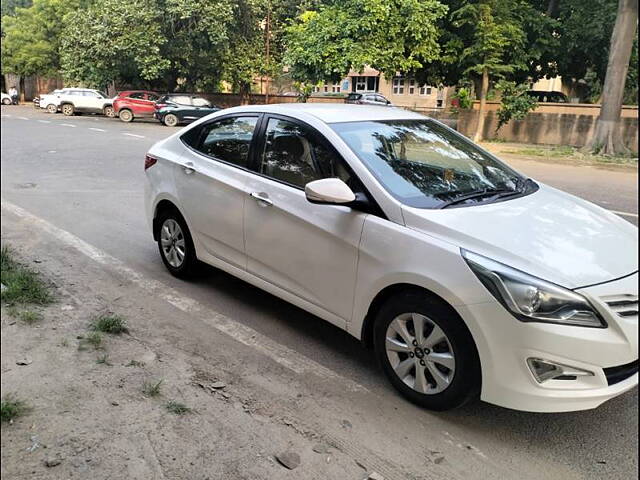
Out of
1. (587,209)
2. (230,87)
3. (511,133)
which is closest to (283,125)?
(230,87)

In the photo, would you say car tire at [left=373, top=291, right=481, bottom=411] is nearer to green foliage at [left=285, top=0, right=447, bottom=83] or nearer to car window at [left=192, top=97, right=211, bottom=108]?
green foliage at [left=285, top=0, right=447, bottom=83]

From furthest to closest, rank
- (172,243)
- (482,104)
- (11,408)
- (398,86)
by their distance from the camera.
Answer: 1. (482,104)
2. (172,243)
3. (398,86)
4. (11,408)

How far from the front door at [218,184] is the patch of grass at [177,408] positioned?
126cm

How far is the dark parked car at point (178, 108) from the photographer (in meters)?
6.11

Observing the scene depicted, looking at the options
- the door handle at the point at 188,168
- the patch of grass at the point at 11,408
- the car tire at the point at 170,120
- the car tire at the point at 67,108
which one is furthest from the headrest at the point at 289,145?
the car tire at the point at 170,120

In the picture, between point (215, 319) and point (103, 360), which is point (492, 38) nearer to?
point (215, 319)

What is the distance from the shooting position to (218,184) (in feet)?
12.6

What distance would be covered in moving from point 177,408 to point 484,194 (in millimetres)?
1978

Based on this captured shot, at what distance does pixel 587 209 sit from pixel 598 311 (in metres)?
1.06

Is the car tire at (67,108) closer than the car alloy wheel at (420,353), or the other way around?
the car alloy wheel at (420,353)

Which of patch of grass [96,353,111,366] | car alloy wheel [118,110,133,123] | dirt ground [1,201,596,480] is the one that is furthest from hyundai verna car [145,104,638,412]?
car alloy wheel [118,110,133,123]

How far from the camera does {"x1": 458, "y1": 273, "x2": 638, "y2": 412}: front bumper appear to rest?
205 centimetres

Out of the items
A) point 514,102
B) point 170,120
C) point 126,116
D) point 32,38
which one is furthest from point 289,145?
point 126,116

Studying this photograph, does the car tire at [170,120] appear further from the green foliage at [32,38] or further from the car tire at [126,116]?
the car tire at [126,116]
